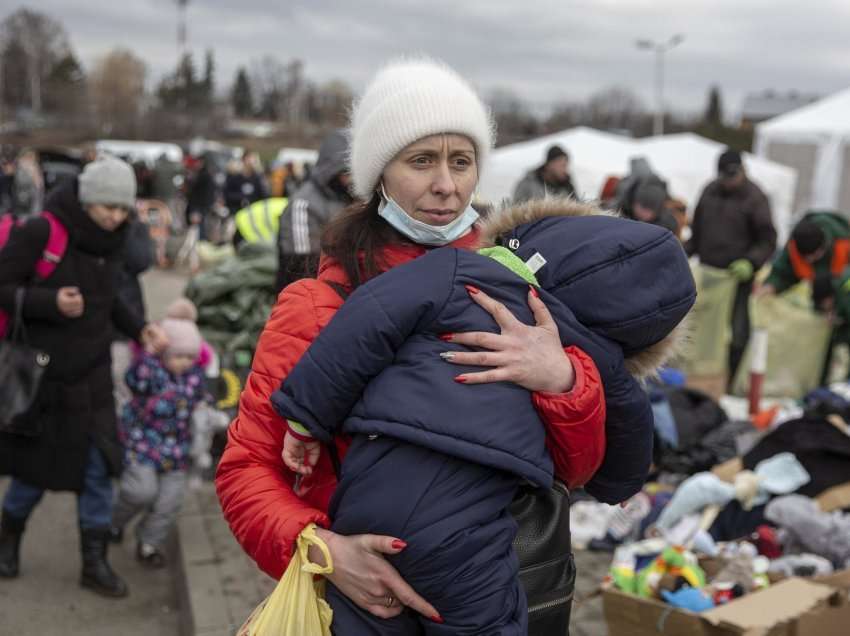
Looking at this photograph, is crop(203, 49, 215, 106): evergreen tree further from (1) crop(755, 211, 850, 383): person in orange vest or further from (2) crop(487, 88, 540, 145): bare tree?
(1) crop(755, 211, 850, 383): person in orange vest

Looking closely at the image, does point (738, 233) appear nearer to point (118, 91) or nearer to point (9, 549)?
point (9, 549)

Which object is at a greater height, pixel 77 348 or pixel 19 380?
pixel 77 348

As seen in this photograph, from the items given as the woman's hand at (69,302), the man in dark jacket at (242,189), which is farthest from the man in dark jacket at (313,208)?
the man in dark jacket at (242,189)

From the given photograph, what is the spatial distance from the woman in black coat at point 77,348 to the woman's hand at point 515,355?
9.15 feet

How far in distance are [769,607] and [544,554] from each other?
186 cm

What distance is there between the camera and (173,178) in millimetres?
18938

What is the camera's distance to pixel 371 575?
5.04ft

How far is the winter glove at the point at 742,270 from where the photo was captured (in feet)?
25.1

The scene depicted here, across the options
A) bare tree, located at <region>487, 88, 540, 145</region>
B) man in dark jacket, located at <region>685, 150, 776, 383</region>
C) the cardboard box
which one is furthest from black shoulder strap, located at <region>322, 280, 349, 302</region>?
bare tree, located at <region>487, 88, 540, 145</region>

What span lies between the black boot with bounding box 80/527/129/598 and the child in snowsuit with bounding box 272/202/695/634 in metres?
2.97

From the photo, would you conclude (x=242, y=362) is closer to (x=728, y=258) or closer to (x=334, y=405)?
(x=728, y=258)

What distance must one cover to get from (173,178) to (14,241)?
51.4 ft

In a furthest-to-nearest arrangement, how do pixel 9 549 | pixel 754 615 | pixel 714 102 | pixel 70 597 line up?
pixel 714 102 < pixel 9 549 < pixel 70 597 < pixel 754 615

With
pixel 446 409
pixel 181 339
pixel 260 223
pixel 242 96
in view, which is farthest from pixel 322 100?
pixel 446 409
